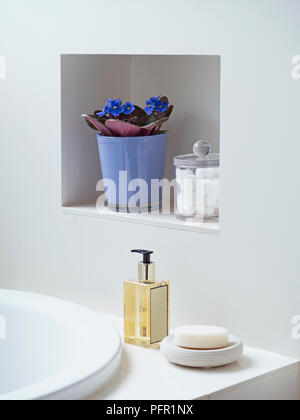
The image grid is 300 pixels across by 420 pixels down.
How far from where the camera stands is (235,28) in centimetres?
130

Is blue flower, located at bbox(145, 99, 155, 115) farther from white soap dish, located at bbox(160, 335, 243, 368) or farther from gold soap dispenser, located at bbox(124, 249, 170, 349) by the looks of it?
white soap dish, located at bbox(160, 335, 243, 368)

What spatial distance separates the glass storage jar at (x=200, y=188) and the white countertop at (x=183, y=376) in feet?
0.97

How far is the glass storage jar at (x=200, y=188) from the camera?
146cm

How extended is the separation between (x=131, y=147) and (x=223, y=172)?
0.92 feet

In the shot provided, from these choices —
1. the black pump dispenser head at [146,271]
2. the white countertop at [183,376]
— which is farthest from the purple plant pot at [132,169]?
the white countertop at [183,376]

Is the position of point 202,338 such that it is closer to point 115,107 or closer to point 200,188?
point 200,188

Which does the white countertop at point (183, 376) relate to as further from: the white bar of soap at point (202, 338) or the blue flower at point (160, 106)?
the blue flower at point (160, 106)

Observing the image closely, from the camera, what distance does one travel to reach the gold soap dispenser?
1.37 metres

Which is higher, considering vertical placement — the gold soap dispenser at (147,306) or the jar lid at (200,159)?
the jar lid at (200,159)

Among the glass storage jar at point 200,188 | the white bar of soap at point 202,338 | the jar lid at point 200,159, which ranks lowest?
the white bar of soap at point 202,338

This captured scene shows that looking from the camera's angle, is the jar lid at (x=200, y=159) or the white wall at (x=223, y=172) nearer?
the white wall at (x=223, y=172)

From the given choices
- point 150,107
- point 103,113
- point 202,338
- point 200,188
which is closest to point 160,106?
point 150,107

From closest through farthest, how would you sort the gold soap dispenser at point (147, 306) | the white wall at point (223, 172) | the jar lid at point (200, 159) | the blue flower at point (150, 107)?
the white wall at point (223, 172) < the gold soap dispenser at point (147, 306) < the jar lid at point (200, 159) < the blue flower at point (150, 107)
